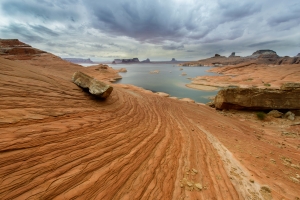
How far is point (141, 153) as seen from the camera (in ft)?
15.0

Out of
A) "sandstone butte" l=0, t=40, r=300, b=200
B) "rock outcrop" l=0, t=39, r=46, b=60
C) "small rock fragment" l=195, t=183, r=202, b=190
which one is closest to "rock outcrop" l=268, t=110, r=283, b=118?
"sandstone butte" l=0, t=40, r=300, b=200

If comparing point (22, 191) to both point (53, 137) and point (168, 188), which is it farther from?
point (168, 188)

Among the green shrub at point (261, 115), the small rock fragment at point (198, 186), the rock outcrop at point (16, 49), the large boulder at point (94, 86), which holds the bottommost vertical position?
the green shrub at point (261, 115)

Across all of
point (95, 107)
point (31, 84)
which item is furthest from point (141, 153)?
point (31, 84)

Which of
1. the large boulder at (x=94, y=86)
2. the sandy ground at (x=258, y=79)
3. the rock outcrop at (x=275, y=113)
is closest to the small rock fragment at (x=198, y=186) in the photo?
the large boulder at (x=94, y=86)

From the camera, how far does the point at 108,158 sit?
12.6 ft

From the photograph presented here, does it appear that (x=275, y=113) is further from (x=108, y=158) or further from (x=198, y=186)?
(x=108, y=158)

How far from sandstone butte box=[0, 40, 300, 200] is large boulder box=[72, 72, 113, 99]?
3.21 ft

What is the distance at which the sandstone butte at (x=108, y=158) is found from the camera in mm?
2818

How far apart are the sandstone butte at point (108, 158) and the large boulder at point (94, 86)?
3.21 ft

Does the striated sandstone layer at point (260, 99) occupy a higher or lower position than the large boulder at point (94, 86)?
lower

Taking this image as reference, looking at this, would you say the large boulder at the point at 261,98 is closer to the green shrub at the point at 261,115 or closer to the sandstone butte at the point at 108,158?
the green shrub at the point at 261,115

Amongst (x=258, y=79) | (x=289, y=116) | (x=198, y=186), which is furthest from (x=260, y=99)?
(x=258, y=79)

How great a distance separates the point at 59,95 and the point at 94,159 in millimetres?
3864
